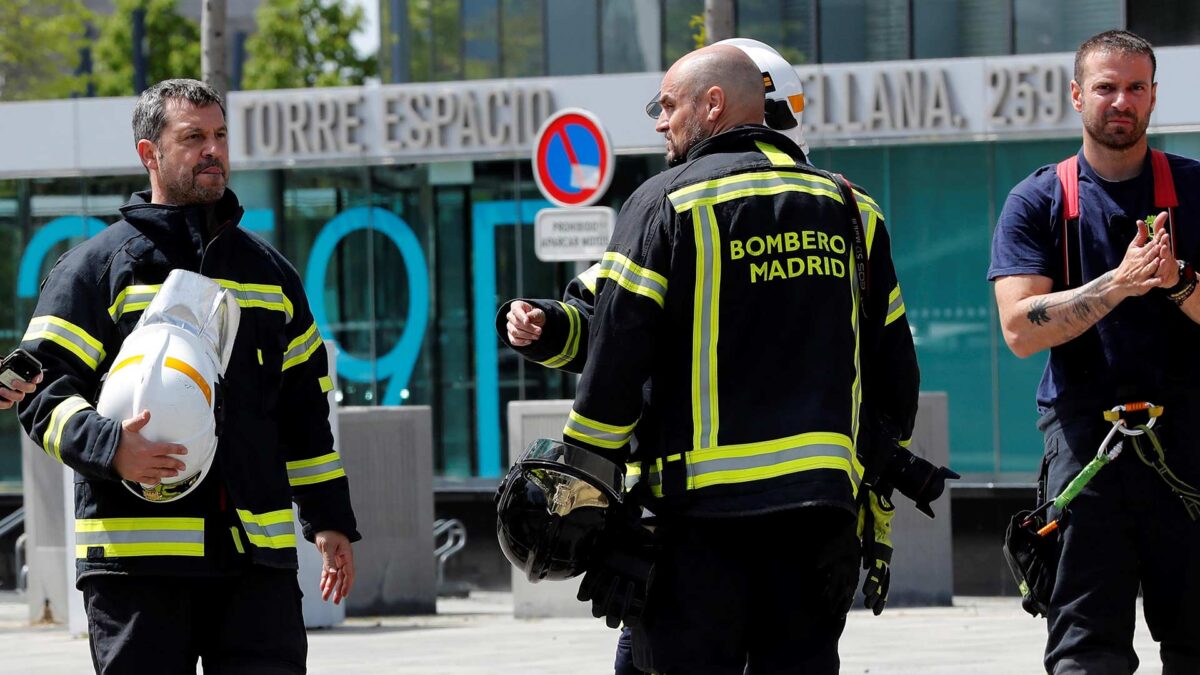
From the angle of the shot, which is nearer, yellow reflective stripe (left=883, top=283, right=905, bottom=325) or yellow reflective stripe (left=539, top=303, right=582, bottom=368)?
yellow reflective stripe (left=883, top=283, right=905, bottom=325)

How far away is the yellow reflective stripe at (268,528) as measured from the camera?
15.2ft

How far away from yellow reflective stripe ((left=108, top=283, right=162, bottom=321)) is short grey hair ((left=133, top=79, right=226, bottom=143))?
15.7 inches

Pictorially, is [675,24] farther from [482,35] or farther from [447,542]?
[447,542]

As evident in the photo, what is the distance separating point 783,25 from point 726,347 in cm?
1691

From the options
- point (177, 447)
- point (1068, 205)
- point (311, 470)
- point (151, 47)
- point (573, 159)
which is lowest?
point (311, 470)

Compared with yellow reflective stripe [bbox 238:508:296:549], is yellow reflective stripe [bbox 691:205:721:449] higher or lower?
higher

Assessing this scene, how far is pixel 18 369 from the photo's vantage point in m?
4.50

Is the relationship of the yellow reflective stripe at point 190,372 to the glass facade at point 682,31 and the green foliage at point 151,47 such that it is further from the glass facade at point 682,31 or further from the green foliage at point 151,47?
the green foliage at point 151,47

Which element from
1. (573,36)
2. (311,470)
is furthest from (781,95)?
(573,36)

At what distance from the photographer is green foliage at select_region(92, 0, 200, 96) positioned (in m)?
40.3

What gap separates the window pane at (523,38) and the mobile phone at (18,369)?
17.4 meters

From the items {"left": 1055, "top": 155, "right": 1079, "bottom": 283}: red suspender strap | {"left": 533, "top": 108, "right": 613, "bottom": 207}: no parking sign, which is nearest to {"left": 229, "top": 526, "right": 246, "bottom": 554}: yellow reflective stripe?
{"left": 1055, "top": 155, "right": 1079, "bottom": 283}: red suspender strap

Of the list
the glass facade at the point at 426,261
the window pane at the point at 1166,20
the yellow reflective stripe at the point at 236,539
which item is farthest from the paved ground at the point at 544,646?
the window pane at the point at 1166,20

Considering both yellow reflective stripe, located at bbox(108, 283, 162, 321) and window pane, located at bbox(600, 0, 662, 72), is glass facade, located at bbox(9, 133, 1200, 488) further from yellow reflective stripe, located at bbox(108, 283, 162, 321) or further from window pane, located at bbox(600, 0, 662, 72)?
yellow reflective stripe, located at bbox(108, 283, 162, 321)
